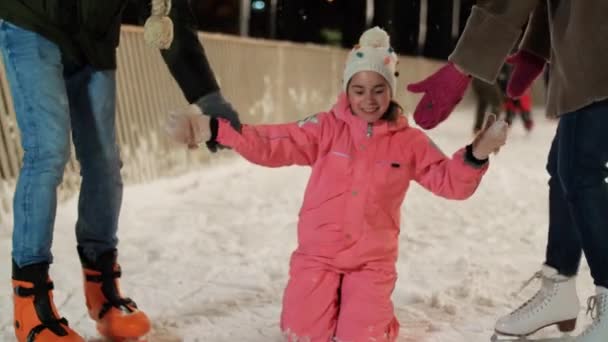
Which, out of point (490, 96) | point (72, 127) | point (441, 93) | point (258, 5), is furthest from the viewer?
point (258, 5)

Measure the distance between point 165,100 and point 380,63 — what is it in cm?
414

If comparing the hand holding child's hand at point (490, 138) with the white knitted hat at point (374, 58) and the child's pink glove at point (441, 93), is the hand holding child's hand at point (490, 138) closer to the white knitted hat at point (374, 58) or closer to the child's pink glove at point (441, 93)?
the child's pink glove at point (441, 93)

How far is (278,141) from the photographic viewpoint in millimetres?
2262

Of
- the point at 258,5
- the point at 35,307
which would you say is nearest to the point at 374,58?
the point at 35,307

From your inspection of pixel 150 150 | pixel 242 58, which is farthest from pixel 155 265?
pixel 242 58

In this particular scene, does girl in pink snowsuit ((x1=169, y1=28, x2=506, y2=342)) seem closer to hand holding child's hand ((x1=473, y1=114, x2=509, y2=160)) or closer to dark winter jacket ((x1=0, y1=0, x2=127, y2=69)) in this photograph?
hand holding child's hand ((x1=473, y1=114, x2=509, y2=160))

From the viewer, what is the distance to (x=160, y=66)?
602cm

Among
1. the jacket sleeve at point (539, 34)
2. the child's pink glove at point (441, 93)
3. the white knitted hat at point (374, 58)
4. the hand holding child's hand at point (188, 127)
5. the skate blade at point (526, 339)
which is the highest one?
the jacket sleeve at point (539, 34)

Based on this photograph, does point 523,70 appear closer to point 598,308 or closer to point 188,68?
point 598,308

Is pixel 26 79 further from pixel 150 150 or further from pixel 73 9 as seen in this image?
pixel 150 150

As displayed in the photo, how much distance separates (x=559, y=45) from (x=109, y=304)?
1.55 metres

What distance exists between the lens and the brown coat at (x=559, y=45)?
188 centimetres

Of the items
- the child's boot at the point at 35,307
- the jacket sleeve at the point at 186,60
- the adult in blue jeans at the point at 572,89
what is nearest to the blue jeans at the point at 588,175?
the adult in blue jeans at the point at 572,89

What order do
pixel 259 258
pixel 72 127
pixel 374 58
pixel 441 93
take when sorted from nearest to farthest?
pixel 441 93 → pixel 72 127 → pixel 374 58 → pixel 259 258
